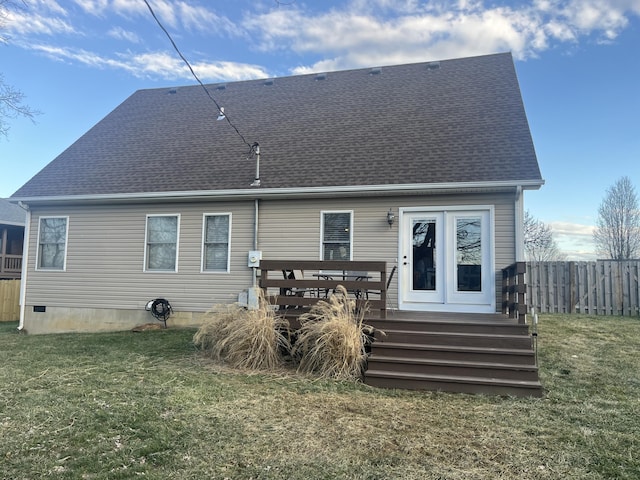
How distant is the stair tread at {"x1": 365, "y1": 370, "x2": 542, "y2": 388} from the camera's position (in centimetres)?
464

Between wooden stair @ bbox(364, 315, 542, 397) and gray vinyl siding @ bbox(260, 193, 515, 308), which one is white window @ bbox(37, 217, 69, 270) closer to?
gray vinyl siding @ bbox(260, 193, 515, 308)

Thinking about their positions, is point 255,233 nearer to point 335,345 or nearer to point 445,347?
point 335,345

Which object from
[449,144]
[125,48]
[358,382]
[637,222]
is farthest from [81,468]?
[637,222]

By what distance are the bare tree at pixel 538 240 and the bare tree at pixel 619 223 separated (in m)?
2.59

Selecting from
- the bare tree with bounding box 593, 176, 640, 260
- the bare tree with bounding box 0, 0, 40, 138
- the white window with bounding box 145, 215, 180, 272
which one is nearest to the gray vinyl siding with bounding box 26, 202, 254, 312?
the white window with bounding box 145, 215, 180, 272

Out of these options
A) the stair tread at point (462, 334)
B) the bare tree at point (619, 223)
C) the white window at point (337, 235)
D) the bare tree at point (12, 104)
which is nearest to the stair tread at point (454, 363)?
the stair tread at point (462, 334)

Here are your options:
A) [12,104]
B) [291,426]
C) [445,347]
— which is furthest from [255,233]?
[12,104]

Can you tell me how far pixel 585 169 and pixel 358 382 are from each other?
13456 millimetres

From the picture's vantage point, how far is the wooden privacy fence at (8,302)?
13.0m

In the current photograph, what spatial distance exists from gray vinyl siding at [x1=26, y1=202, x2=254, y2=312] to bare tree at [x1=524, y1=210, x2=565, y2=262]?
20116mm

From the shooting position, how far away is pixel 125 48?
8680 millimetres

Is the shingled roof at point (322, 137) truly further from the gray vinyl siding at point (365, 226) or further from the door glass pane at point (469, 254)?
the door glass pane at point (469, 254)

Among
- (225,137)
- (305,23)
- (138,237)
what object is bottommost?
(138,237)

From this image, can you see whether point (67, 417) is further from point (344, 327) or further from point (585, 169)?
point (585, 169)
